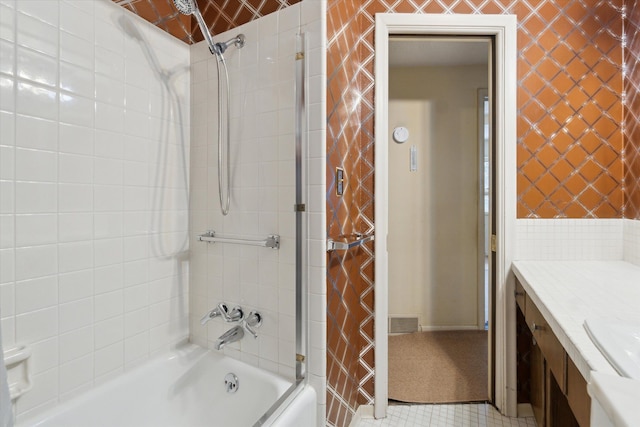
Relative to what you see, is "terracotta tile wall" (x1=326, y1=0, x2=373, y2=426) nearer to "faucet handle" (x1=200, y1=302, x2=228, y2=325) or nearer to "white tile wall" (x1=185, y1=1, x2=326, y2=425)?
"white tile wall" (x1=185, y1=1, x2=326, y2=425)

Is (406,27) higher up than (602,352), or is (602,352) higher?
(406,27)

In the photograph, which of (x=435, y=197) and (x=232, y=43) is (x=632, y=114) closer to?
(x=435, y=197)

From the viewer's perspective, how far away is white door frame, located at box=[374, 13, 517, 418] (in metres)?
1.69

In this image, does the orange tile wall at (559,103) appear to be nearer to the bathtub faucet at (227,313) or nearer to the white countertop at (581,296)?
the white countertop at (581,296)

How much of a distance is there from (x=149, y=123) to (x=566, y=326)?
5.52 ft

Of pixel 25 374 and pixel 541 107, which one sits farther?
pixel 541 107

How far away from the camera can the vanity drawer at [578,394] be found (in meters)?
0.79

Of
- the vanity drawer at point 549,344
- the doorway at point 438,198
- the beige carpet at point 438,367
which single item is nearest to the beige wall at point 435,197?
the doorway at point 438,198

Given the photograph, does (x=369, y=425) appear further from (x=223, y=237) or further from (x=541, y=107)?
(x=541, y=107)

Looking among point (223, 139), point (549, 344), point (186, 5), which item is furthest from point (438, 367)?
point (186, 5)

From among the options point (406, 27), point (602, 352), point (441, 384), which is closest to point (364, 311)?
point (441, 384)

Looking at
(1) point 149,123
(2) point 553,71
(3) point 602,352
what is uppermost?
(2) point 553,71

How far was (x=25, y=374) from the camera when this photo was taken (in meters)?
1.03

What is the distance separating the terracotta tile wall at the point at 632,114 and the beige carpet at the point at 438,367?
1.28 metres
